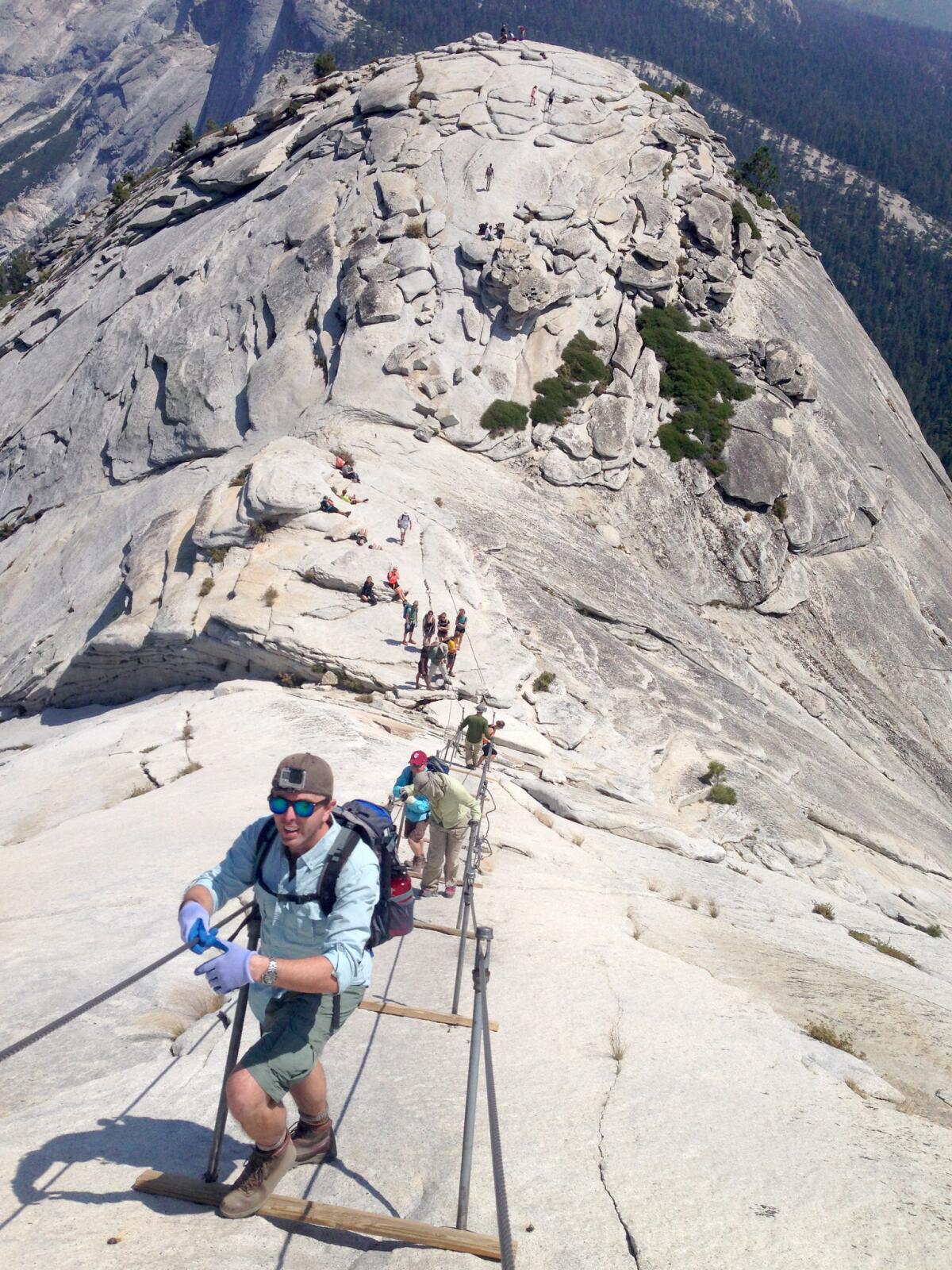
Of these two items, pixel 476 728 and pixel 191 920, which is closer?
pixel 191 920

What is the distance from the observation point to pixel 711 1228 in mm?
5551

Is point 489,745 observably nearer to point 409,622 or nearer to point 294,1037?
point 409,622

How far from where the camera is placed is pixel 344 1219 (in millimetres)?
5051

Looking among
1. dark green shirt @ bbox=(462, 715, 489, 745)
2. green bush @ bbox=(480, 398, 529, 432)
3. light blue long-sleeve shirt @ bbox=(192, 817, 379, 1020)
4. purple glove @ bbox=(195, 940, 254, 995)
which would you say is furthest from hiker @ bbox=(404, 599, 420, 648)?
purple glove @ bbox=(195, 940, 254, 995)

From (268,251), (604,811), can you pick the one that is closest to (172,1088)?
(604,811)

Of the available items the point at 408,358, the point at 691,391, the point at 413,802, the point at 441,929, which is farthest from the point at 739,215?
the point at 441,929

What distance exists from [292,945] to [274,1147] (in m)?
1.12

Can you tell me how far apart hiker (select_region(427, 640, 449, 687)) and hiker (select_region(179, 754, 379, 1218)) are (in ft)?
54.0

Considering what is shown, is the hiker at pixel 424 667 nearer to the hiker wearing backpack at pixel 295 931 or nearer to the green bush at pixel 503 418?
the hiker wearing backpack at pixel 295 931

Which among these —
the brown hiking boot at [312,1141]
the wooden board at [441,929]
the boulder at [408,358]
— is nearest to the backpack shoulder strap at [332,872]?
the brown hiking boot at [312,1141]

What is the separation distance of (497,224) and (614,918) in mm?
36252

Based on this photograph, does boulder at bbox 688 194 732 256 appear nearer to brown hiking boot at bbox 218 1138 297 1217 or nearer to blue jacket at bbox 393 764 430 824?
blue jacket at bbox 393 764 430 824

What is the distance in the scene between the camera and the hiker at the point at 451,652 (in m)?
22.2

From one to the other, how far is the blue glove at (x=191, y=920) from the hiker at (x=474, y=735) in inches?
480
